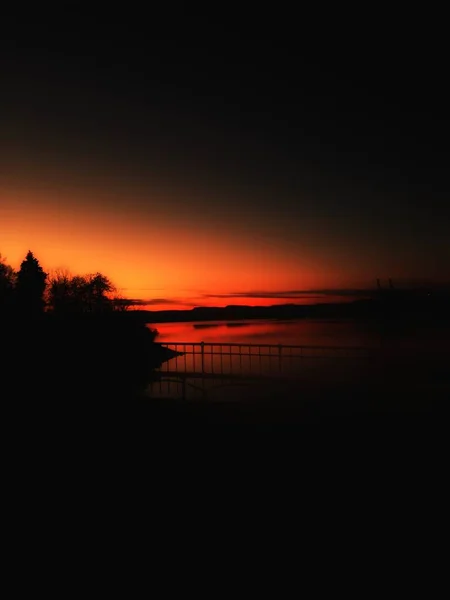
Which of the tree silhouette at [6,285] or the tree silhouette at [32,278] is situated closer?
the tree silhouette at [6,285]

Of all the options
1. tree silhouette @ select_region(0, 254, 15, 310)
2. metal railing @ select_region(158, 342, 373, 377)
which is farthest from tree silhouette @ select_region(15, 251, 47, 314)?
metal railing @ select_region(158, 342, 373, 377)

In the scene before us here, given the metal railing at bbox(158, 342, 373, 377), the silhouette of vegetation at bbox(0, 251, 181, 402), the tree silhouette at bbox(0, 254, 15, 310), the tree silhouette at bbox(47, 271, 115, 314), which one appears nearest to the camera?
the silhouette of vegetation at bbox(0, 251, 181, 402)

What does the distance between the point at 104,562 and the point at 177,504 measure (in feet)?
3.95

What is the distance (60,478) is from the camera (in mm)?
5875

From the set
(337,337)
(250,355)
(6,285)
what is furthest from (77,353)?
(337,337)

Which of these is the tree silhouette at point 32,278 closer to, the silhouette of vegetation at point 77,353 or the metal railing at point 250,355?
the silhouette of vegetation at point 77,353

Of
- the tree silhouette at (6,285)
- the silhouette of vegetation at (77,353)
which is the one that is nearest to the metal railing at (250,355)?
the silhouette of vegetation at (77,353)

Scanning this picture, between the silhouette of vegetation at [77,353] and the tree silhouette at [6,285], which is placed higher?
the tree silhouette at [6,285]

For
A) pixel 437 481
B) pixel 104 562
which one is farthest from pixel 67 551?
pixel 437 481

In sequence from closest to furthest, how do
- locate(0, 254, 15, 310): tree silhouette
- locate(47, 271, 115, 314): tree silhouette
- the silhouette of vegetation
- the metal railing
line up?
1. the silhouette of vegetation
2. the metal railing
3. locate(0, 254, 15, 310): tree silhouette
4. locate(47, 271, 115, 314): tree silhouette

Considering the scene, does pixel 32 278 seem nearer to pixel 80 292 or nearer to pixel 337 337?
pixel 80 292

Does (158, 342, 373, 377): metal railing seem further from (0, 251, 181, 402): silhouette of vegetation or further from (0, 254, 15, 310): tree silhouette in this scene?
(0, 254, 15, 310): tree silhouette

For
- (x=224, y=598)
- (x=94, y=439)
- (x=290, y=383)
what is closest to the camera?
(x=224, y=598)

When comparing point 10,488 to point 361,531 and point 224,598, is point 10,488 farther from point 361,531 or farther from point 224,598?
point 361,531
